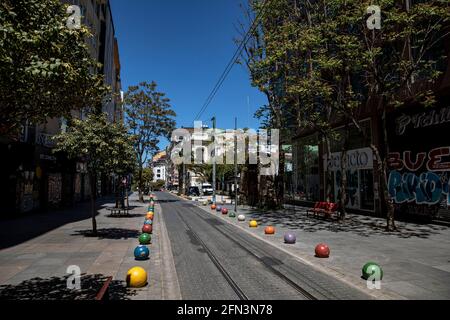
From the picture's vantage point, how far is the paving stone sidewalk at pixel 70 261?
7.18m

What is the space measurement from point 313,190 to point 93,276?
25707 millimetres

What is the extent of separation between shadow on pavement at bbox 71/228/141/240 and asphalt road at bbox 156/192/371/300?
8.41 ft

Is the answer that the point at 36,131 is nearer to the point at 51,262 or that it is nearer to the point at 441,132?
the point at 51,262

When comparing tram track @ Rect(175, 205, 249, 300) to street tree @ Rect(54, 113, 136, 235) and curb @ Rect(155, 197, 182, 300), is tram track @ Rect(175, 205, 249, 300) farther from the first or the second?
street tree @ Rect(54, 113, 136, 235)

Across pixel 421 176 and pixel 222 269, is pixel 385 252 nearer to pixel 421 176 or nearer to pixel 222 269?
pixel 222 269

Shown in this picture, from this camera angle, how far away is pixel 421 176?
737 inches

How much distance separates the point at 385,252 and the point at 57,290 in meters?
9.61

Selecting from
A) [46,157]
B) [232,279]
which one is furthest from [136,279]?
[46,157]

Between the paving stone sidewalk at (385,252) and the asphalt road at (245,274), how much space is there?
1.93 ft

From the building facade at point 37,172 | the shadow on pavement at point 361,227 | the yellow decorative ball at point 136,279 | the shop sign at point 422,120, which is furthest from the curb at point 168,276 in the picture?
the shop sign at point 422,120

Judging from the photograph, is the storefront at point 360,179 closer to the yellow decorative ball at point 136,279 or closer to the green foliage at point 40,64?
the yellow decorative ball at point 136,279
